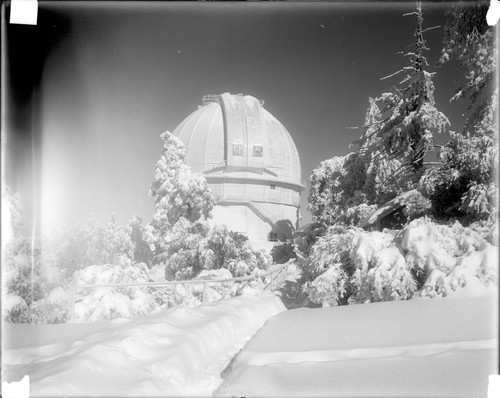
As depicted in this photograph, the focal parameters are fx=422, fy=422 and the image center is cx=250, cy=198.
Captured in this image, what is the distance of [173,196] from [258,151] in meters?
1.57

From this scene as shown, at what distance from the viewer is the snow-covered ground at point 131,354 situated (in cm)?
249

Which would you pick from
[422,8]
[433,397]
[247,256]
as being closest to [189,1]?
[422,8]

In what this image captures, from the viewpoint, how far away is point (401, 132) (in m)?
6.38

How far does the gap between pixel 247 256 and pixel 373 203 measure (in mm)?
2315

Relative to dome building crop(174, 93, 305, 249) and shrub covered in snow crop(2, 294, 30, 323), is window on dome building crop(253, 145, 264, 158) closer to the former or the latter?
dome building crop(174, 93, 305, 249)

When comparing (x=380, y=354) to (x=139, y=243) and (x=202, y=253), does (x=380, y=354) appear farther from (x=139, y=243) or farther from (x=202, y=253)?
(x=139, y=243)

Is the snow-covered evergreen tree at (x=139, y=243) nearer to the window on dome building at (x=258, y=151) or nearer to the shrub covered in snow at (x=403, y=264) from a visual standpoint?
the window on dome building at (x=258, y=151)

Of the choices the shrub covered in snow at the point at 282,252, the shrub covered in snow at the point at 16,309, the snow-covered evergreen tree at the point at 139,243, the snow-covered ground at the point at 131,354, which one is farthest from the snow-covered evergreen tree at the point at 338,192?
the shrub covered in snow at the point at 16,309

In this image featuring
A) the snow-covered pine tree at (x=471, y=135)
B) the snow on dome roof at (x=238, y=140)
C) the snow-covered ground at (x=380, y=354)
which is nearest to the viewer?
the snow-covered ground at (x=380, y=354)

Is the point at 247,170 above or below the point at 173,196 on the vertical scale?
above

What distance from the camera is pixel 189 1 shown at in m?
4.35

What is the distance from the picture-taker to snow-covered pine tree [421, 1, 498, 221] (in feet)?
16.8

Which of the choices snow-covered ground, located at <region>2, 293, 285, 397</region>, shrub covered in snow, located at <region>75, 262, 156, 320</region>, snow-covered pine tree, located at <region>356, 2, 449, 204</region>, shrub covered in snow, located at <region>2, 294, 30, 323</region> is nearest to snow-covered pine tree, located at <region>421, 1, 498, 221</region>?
snow-covered pine tree, located at <region>356, 2, 449, 204</region>

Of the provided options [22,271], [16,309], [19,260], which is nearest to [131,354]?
[19,260]
